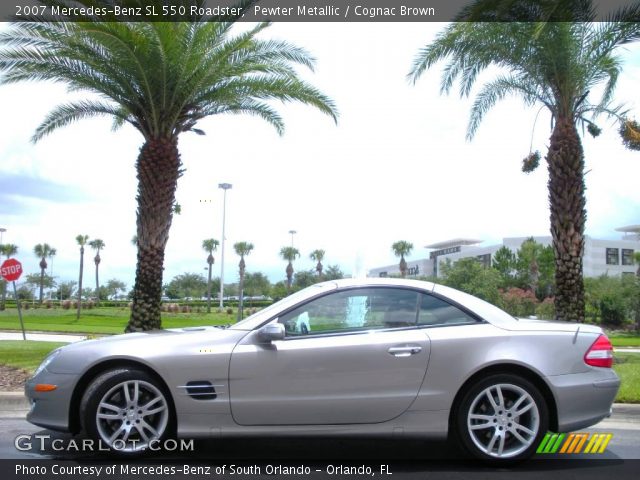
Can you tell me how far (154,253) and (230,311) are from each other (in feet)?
126

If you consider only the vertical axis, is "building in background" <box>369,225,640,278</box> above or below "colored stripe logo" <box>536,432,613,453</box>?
above

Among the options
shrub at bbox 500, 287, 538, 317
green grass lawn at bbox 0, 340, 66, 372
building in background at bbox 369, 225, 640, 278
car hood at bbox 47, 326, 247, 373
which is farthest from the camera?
building in background at bbox 369, 225, 640, 278

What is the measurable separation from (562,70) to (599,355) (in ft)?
31.0

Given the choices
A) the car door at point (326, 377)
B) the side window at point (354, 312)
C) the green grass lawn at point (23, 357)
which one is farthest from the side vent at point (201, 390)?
the green grass lawn at point (23, 357)

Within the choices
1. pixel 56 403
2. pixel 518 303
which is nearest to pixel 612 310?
pixel 518 303

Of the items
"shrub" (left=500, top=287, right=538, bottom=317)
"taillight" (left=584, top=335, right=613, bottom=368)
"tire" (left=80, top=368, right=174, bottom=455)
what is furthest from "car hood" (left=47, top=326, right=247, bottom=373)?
"shrub" (left=500, top=287, right=538, bottom=317)

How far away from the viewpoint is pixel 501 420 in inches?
192

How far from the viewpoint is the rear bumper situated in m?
4.89

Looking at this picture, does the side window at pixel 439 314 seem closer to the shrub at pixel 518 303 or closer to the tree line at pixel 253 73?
the tree line at pixel 253 73

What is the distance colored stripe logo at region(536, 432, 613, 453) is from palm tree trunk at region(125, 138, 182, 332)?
942cm

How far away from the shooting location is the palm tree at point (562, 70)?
12805 mm

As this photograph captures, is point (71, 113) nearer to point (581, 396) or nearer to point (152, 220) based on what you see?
point (152, 220)

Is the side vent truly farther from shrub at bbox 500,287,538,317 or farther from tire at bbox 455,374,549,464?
shrub at bbox 500,287,538,317

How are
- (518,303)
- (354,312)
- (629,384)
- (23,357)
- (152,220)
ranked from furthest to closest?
(518,303)
(152,220)
(23,357)
(629,384)
(354,312)
